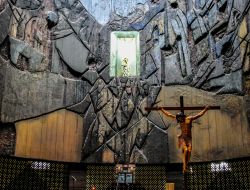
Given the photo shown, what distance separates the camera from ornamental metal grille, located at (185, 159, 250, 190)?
12.1 meters

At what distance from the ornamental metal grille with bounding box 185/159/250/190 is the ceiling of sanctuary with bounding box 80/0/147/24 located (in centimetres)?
745

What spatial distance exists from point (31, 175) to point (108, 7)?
8.16m

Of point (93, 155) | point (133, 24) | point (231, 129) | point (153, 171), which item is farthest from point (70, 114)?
point (231, 129)

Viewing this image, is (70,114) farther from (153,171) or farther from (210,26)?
(210,26)

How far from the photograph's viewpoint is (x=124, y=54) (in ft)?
52.3

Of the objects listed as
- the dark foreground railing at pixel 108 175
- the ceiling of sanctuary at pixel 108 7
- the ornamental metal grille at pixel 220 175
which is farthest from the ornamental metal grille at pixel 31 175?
the ceiling of sanctuary at pixel 108 7

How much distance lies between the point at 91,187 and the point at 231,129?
5.71 metres

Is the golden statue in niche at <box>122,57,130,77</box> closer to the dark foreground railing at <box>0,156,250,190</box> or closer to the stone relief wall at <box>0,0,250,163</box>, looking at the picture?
the stone relief wall at <box>0,0,250,163</box>

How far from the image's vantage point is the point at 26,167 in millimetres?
12898

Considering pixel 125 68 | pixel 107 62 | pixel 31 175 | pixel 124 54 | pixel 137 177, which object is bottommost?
pixel 137 177

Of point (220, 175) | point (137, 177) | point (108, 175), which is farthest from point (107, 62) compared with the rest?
point (220, 175)

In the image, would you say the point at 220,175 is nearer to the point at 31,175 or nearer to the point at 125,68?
the point at 125,68

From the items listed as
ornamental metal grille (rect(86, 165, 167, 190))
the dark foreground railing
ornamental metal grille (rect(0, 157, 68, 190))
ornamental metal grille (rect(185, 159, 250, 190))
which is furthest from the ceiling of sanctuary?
ornamental metal grille (rect(185, 159, 250, 190))

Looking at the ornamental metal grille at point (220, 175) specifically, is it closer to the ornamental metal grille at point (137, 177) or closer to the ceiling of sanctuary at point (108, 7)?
the ornamental metal grille at point (137, 177)
